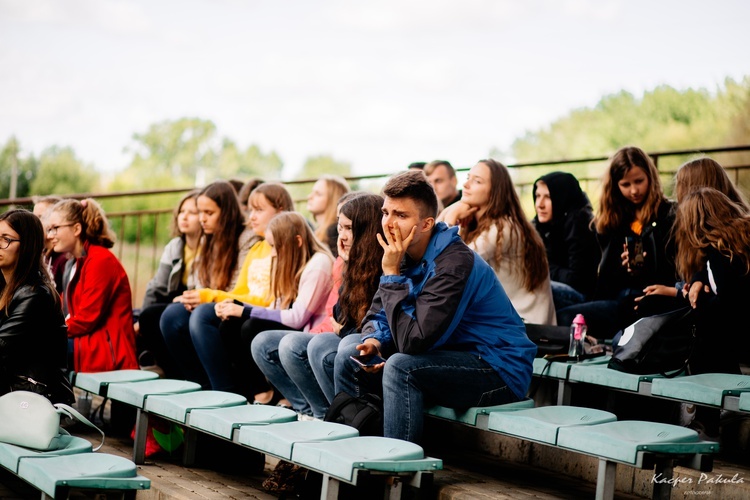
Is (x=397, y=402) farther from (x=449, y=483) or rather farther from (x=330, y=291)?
(x=330, y=291)

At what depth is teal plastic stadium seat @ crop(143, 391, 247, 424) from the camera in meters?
3.56

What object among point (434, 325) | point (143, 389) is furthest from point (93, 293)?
point (434, 325)

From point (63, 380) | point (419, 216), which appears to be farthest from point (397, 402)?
point (63, 380)

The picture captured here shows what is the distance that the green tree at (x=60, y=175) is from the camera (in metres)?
39.3

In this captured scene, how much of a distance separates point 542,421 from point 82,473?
61.4 inches

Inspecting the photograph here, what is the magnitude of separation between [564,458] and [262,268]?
217 centimetres

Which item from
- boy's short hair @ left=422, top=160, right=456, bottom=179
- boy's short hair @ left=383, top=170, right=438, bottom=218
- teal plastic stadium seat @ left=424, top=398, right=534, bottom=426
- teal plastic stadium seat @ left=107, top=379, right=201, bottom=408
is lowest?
teal plastic stadium seat @ left=107, top=379, right=201, bottom=408

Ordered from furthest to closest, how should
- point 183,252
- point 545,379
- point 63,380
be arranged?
point 183,252, point 545,379, point 63,380

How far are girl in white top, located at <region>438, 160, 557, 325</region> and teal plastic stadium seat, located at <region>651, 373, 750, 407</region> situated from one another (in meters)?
1.06

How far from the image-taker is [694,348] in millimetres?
3666

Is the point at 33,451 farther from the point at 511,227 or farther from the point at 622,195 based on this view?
the point at 622,195

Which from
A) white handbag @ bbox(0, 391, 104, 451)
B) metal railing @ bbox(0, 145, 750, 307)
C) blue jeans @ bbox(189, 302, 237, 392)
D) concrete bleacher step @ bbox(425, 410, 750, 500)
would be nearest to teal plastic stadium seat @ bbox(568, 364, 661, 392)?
concrete bleacher step @ bbox(425, 410, 750, 500)

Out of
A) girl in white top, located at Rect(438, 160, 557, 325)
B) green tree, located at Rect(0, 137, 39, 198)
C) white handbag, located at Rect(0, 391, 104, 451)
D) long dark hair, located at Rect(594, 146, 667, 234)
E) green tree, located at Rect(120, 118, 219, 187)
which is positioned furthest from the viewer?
green tree, located at Rect(120, 118, 219, 187)

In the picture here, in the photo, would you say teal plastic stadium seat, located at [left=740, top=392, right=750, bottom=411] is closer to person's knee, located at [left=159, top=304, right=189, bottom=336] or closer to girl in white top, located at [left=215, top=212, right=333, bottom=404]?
girl in white top, located at [left=215, top=212, right=333, bottom=404]
